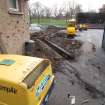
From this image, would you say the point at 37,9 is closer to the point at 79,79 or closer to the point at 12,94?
the point at 79,79

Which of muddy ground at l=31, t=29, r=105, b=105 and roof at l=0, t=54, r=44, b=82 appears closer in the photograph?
roof at l=0, t=54, r=44, b=82

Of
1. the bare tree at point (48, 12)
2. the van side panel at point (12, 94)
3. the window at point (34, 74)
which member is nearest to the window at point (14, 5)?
the window at point (34, 74)

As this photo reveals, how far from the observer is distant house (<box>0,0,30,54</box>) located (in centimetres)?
696

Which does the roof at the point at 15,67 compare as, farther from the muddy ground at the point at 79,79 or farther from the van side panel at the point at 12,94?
the muddy ground at the point at 79,79

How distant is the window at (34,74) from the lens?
3030 millimetres

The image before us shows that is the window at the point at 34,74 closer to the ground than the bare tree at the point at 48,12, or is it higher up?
closer to the ground

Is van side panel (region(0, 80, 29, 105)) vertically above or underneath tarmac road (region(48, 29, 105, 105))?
above

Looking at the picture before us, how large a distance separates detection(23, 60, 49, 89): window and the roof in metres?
0.06

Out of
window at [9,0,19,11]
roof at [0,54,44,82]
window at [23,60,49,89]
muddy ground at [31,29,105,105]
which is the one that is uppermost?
window at [9,0,19,11]

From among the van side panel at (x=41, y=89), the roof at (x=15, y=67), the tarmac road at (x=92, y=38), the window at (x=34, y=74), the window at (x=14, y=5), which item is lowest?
the tarmac road at (x=92, y=38)

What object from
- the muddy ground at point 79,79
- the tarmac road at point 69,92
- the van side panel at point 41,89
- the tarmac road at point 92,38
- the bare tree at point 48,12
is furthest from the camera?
the bare tree at point 48,12

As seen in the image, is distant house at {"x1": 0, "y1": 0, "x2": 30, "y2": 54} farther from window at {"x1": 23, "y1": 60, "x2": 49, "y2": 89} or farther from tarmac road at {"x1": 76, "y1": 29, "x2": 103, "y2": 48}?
tarmac road at {"x1": 76, "y1": 29, "x2": 103, "y2": 48}

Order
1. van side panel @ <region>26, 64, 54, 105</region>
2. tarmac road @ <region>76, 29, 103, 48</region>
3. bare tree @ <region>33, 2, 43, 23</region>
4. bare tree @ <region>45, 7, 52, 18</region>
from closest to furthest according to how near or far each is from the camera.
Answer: van side panel @ <region>26, 64, 54, 105</region> < tarmac road @ <region>76, 29, 103, 48</region> < bare tree @ <region>33, 2, 43, 23</region> < bare tree @ <region>45, 7, 52, 18</region>

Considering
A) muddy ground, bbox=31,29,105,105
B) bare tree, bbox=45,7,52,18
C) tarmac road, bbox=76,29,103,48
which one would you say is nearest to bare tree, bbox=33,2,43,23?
bare tree, bbox=45,7,52,18
